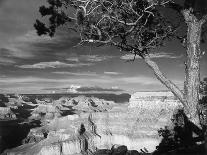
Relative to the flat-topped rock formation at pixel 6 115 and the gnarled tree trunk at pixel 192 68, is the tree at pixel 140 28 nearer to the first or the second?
the gnarled tree trunk at pixel 192 68

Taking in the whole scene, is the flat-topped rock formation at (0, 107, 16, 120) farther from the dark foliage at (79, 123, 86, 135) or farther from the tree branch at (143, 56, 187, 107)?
the tree branch at (143, 56, 187, 107)

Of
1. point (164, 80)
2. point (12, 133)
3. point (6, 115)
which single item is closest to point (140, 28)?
point (164, 80)

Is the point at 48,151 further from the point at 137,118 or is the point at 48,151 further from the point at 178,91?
the point at 178,91

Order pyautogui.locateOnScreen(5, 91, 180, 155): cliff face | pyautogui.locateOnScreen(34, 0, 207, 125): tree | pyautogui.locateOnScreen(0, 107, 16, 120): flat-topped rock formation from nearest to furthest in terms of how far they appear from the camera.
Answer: pyautogui.locateOnScreen(34, 0, 207, 125): tree, pyautogui.locateOnScreen(5, 91, 180, 155): cliff face, pyautogui.locateOnScreen(0, 107, 16, 120): flat-topped rock formation

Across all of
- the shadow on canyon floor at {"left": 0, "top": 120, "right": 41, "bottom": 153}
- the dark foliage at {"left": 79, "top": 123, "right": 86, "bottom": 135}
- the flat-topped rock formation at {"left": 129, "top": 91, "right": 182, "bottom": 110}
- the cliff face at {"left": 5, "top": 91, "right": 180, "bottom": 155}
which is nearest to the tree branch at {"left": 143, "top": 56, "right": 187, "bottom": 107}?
the cliff face at {"left": 5, "top": 91, "right": 180, "bottom": 155}

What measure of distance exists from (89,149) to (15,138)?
50.1 meters

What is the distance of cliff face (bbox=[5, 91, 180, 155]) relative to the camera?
87.1 meters

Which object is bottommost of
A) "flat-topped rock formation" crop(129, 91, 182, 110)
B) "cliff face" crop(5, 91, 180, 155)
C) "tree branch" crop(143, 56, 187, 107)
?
"cliff face" crop(5, 91, 180, 155)

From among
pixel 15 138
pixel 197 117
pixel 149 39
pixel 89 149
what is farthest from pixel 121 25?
pixel 15 138

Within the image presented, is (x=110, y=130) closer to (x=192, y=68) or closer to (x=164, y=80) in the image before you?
(x=164, y=80)

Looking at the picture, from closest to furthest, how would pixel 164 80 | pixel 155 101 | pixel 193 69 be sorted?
pixel 193 69 → pixel 164 80 → pixel 155 101

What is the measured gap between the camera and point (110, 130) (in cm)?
10300

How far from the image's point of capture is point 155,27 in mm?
13242

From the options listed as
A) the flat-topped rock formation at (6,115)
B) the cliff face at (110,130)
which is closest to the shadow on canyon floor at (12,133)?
the flat-topped rock formation at (6,115)
